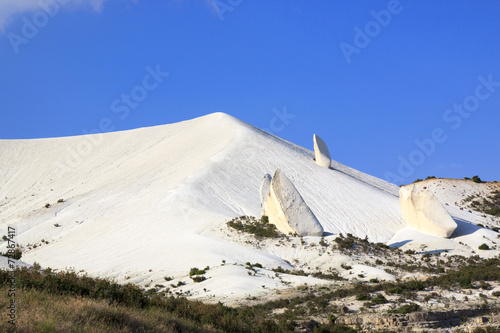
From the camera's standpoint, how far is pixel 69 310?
777 cm

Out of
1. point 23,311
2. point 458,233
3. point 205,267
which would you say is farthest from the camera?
point 458,233

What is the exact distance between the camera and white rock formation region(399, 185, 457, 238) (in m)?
32.0

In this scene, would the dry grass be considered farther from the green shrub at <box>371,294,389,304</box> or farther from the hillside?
the hillside

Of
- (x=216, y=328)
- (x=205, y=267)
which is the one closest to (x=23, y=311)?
(x=216, y=328)

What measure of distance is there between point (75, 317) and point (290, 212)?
23.0 metres

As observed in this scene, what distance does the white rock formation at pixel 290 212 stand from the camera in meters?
30.0

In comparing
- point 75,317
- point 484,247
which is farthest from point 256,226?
point 75,317

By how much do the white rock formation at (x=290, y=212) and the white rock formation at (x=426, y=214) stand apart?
7.93 metres

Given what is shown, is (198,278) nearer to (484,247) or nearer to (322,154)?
(484,247)

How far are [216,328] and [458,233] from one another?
88.4ft

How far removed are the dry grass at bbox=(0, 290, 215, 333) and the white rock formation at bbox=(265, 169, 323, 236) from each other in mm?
20887

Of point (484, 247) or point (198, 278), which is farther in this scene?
point (484, 247)

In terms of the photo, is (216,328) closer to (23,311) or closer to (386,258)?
(23,311)

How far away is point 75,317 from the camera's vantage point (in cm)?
759
